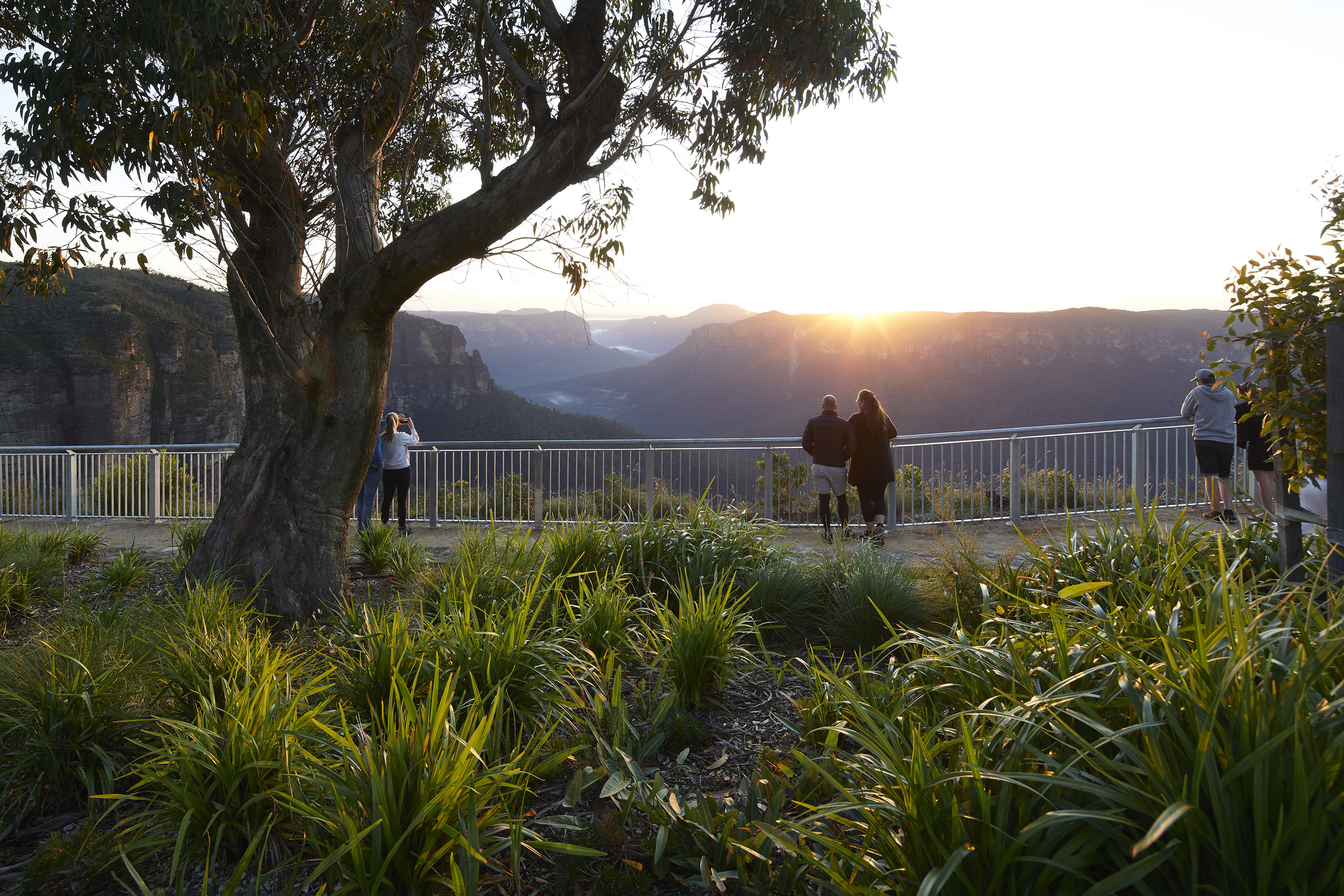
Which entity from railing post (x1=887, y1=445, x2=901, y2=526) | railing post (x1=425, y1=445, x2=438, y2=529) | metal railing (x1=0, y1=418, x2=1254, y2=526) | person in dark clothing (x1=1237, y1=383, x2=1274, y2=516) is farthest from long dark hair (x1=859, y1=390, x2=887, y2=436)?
railing post (x1=425, y1=445, x2=438, y2=529)

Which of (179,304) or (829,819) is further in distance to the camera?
(179,304)

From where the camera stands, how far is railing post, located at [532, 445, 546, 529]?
1132cm

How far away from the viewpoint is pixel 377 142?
22.1 feet

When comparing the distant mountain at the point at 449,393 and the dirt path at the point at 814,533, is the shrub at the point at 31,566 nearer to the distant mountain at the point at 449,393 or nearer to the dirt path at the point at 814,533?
the dirt path at the point at 814,533

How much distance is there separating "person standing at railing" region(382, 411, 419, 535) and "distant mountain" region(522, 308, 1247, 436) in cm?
5564

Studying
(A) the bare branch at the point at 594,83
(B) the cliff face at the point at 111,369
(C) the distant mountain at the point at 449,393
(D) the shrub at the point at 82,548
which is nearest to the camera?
(A) the bare branch at the point at 594,83

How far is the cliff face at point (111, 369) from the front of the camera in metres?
51.5

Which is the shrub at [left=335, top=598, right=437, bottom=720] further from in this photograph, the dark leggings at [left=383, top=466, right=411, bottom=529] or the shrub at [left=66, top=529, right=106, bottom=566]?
the dark leggings at [left=383, top=466, right=411, bottom=529]

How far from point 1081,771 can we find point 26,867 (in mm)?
3311

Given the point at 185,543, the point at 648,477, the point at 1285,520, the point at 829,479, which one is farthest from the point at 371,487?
the point at 1285,520

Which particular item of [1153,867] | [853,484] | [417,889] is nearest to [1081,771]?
[1153,867]

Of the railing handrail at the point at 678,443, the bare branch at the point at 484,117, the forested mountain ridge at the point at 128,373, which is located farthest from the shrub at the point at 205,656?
the forested mountain ridge at the point at 128,373

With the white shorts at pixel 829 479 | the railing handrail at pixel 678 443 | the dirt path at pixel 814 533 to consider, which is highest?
the railing handrail at pixel 678 443

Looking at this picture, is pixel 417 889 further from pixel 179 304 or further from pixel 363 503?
pixel 179 304
